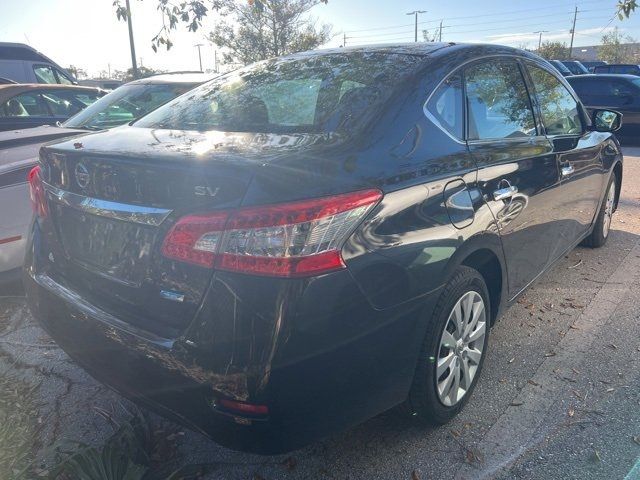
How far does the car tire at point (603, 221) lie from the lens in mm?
4766

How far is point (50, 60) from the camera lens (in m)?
12.0

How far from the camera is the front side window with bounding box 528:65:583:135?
3520 mm

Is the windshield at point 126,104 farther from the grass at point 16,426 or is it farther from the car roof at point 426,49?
the grass at point 16,426

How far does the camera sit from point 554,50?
51.5 meters

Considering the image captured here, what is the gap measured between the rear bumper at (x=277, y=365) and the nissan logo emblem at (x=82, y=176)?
1.60ft

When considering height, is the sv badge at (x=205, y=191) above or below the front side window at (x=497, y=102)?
below

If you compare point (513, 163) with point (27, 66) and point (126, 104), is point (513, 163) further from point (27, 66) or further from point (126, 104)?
point (27, 66)

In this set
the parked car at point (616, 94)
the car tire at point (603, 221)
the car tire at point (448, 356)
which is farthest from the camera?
the parked car at point (616, 94)

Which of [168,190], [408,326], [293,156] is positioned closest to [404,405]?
[408,326]

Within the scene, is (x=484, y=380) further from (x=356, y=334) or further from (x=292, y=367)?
(x=292, y=367)

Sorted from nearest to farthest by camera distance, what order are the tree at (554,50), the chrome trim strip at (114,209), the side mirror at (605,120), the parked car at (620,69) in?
the chrome trim strip at (114,209) → the side mirror at (605,120) → the parked car at (620,69) → the tree at (554,50)

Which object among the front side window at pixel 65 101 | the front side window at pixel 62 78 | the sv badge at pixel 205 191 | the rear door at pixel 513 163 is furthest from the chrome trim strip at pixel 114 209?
the front side window at pixel 62 78

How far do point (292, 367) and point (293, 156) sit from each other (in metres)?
0.73

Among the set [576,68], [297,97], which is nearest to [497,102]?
[297,97]
